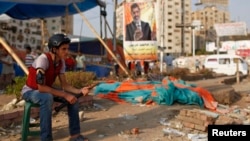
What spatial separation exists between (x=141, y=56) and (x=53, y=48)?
29.8ft

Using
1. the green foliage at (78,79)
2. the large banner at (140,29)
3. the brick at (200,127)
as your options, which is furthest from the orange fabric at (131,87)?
the large banner at (140,29)

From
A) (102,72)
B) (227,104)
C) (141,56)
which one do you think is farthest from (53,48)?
(102,72)

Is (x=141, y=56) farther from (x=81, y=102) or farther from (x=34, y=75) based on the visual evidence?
(x=34, y=75)

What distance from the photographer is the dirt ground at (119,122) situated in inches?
192

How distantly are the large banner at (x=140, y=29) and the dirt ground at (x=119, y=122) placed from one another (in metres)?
5.72

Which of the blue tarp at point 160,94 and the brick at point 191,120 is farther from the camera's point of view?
the blue tarp at point 160,94

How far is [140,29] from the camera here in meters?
12.8

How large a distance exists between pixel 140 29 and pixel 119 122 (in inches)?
295

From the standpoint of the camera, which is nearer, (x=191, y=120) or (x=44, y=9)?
(x=191, y=120)

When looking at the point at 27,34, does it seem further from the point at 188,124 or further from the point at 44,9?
the point at 188,124

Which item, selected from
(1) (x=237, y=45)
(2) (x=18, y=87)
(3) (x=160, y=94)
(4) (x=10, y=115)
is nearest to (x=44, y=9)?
(2) (x=18, y=87)

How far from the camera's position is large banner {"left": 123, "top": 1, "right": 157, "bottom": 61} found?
42.1 feet

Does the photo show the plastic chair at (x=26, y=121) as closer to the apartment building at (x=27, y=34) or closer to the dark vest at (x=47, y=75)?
the dark vest at (x=47, y=75)

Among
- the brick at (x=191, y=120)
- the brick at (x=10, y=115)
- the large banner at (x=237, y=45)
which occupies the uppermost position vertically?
the large banner at (x=237, y=45)
